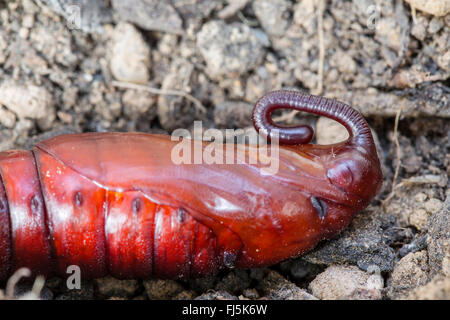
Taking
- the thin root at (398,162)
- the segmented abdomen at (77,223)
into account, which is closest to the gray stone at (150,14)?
the segmented abdomen at (77,223)

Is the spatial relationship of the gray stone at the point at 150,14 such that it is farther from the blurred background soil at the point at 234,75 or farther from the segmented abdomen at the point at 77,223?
the segmented abdomen at the point at 77,223

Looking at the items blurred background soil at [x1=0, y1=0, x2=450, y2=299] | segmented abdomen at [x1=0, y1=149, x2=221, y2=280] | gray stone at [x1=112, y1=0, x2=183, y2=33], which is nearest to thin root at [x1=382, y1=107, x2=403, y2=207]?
blurred background soil at [x1=0, y1=0, x2=450, y2=299]

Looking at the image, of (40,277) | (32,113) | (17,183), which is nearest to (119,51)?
(32,113)

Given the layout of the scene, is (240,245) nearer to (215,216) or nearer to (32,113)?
(215,216)

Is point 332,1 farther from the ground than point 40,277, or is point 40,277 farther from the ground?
point 332,1

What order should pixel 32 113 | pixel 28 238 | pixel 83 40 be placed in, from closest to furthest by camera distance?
pixel 28 238 < pixel 32 113 < pixel 83 40

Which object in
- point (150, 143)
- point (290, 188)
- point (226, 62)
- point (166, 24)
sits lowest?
point (290, 188)

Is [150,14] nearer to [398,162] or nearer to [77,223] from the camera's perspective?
[77,223]
